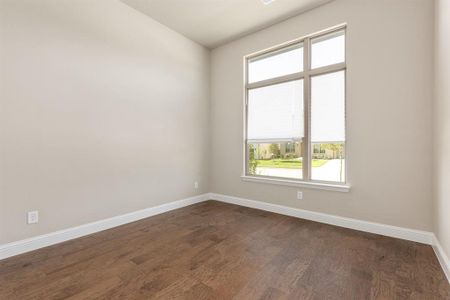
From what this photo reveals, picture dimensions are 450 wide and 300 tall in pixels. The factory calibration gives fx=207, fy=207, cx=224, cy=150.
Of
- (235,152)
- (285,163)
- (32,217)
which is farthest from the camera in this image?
(235,152)

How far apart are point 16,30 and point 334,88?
402 centimetres

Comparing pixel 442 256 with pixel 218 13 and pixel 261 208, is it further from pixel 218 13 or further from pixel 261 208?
pixel 218 13

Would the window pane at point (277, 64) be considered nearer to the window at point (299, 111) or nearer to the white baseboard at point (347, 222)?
the window at point (299, 111)

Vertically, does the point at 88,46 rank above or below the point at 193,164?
above

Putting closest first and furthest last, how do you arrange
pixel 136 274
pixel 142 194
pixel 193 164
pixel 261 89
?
pixel 136 274 < pixel 142 194 < pixel 261 89 < pixel 193 164

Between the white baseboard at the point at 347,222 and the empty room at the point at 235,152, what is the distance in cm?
2

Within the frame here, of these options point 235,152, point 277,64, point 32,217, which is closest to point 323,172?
point 235,152

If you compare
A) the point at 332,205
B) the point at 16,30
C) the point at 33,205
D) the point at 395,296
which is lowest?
the point at 395,296

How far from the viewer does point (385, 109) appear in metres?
2.67

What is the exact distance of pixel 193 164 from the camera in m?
4.26

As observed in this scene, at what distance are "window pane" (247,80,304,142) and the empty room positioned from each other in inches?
1.0

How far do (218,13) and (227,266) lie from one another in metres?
3.62

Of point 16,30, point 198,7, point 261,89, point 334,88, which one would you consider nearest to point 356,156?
point 334,88

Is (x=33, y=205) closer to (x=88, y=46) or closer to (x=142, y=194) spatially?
(x=142, y=194)
